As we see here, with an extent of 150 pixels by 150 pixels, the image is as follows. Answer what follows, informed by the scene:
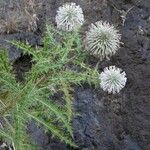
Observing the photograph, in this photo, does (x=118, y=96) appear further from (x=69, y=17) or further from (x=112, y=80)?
(x=69, y=17)

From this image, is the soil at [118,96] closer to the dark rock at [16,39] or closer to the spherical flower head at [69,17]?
the dark rock at [16,39]

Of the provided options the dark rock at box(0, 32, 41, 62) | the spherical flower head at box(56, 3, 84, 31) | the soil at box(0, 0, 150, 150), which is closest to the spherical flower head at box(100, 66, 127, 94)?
the soil at box(0, 0, 150, 150)

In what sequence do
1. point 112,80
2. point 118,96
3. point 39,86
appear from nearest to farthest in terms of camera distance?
point 39,86 < point 112,80 < point 118,96

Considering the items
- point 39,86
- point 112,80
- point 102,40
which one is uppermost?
point 102,40

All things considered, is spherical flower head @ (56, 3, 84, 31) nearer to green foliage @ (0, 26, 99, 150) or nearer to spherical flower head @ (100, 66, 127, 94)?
spherical flower head @ (100, 66, 127, 94)

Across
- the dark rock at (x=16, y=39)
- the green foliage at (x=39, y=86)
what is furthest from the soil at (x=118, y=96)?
the green foliage at (x=39, y=86)

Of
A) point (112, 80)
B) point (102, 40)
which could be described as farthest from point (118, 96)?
point (102, 40)

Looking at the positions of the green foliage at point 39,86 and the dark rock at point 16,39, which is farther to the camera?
the dark rock at point 16,39
